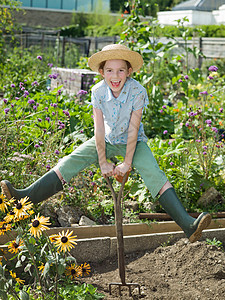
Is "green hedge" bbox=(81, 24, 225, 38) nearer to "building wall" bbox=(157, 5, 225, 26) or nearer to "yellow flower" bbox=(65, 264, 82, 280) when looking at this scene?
"building wall" bbox=(157, 5, 225, 26)

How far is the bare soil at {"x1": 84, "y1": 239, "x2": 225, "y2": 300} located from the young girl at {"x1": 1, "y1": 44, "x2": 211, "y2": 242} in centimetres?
38

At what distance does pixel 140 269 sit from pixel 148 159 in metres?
0.81

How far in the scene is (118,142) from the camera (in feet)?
9.14

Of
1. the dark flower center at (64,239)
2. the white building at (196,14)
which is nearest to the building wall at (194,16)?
the white building at (196,14)

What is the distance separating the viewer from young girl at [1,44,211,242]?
260 centimetres

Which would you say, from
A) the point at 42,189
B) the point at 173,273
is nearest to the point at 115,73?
the point at 42,189

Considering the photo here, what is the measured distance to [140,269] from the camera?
9.73ft

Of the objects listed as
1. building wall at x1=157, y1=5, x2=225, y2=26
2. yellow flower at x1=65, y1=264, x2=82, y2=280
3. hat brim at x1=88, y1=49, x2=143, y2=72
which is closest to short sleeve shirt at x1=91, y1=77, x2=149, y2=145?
hat brim at x1=88, y1=49, x2=143, y2=72

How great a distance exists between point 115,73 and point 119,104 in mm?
193

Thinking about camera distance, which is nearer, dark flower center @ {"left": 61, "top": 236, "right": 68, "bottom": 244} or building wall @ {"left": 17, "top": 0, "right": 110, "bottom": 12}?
dark flower center @ {"left": 61, "top": 236, "right": 68, "bottom": 244}

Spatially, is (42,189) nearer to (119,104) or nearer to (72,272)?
(72,272)

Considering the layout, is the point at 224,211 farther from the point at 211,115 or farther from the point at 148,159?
the point at 211,115

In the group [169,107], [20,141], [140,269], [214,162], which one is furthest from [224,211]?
[169,107]

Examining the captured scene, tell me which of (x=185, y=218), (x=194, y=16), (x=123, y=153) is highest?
(x=194, y=16)
